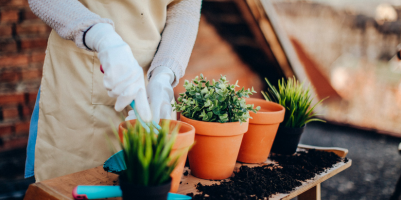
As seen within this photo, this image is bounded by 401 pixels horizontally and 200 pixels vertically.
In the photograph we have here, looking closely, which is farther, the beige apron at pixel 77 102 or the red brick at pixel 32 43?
the red brick at pixel 32 43

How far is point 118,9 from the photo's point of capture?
104cm

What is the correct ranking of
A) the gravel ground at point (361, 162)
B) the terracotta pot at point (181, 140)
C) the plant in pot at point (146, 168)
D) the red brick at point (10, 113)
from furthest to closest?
1. the gravel ground at point (361, 162)
2. the red brick at point (10, 113)
3. the terracotta pot at point (181, 140)
4. the plant in pot at point (146, 168)

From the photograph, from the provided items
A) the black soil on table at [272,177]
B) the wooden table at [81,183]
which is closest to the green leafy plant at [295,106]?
the black soil on table at [272,177]

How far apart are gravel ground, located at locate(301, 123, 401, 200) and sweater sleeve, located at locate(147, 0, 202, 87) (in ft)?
6.82

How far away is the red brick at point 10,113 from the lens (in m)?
1.99

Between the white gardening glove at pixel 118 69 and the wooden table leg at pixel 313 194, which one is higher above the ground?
the white gardening glove at pixel 118 69

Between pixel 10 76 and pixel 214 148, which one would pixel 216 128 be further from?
pixel 10 76

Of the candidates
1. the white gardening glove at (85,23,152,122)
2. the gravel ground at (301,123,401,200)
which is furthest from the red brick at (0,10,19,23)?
the gravel ground at (301,123,401,200)

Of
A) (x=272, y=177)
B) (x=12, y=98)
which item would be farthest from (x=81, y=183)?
(x=12, y=98)

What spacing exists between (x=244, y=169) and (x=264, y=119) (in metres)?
0.18

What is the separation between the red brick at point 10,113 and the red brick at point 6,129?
0.05 m

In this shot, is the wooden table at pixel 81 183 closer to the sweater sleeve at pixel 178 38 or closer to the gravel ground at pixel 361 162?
the sweater sleeve at pixel 178 38

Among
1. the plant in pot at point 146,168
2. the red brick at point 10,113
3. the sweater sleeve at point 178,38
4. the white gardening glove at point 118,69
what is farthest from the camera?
the red brick at point 10,113

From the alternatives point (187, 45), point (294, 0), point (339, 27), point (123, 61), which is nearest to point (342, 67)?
point (339, 27)
